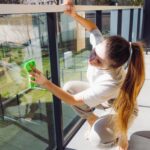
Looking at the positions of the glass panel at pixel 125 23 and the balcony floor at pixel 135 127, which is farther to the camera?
the glass panel at pixel 125 23

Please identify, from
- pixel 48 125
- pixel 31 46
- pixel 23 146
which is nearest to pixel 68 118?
pixel 48 125

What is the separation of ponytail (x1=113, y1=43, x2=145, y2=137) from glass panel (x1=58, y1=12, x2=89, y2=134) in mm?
650

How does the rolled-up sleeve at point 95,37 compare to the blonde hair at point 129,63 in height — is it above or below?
above

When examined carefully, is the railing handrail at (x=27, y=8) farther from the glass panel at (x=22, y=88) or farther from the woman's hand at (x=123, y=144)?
the woman's hand at (x=123, y=144)

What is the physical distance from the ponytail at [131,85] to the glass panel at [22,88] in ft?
1.97

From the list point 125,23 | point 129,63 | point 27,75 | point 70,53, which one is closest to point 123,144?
point 129,63

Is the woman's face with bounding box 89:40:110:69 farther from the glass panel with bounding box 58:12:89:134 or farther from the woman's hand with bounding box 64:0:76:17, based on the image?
the glass panel with bounding box 58:12:89:134

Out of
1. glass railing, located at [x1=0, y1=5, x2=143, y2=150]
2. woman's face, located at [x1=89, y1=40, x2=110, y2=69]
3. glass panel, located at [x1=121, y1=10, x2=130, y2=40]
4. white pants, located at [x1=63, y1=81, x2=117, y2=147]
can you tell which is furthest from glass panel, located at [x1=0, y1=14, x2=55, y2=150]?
glass panel, located at [x1=121, y1=10, x2=130, y2=40]

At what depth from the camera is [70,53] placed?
2.73m

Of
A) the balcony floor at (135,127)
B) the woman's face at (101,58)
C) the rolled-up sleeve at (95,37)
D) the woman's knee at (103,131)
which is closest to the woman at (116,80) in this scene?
the woman's face at (101,58)

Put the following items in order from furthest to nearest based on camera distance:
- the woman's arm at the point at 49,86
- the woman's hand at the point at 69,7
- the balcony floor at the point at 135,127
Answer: the balcony floor at the point at 135,127
the woman's hand at the point at 69,7
the woman's arm at the point at 49,86

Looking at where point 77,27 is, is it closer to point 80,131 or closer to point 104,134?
point 80,131

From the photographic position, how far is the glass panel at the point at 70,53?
2.27m

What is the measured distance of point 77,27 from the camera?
9.02 feet
